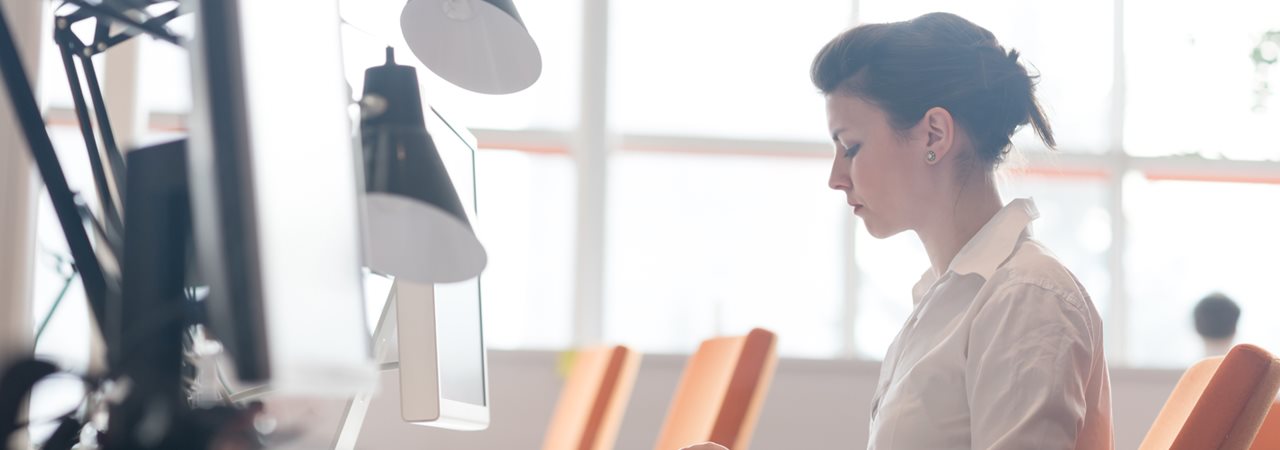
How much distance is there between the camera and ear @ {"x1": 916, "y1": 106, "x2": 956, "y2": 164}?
5.09 feet

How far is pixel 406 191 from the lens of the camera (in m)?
0.90

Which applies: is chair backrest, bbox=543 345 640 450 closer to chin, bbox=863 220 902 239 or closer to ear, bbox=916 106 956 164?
chin, bbox=863 220 902 239

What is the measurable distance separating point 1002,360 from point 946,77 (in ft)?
1.34

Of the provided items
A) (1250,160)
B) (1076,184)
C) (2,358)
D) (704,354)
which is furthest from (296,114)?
(1250,160)

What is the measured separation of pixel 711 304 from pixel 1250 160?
199 cm

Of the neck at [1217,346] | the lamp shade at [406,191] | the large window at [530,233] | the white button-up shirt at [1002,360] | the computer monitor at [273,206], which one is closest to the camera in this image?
the computer monitor at [273,206]

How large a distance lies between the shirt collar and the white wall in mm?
2536

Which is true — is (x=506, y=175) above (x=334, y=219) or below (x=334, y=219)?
below

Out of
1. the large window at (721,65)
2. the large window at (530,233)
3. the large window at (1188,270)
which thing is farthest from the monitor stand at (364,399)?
the large window at (1188,270)

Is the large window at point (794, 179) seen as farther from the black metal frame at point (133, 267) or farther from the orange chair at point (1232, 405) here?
the black metal frame at point (133, 267)

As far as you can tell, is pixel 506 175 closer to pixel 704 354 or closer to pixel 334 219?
pixel 704 354

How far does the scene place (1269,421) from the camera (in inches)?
63.6

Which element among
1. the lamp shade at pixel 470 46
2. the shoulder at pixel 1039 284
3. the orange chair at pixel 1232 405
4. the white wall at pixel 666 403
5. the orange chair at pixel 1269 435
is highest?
the lamp shade at pixel 470 46

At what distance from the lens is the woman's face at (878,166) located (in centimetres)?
158
